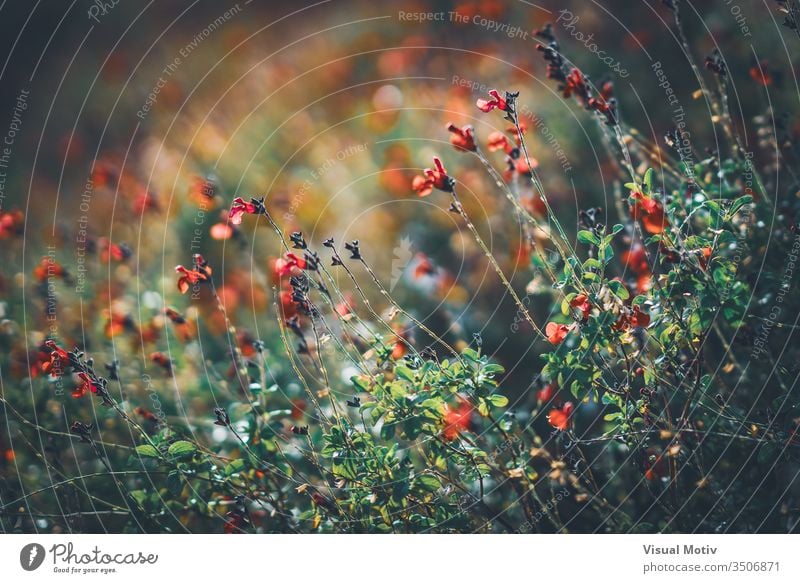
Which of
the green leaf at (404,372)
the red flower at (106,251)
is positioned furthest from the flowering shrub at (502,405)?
the red flower at (106,251)

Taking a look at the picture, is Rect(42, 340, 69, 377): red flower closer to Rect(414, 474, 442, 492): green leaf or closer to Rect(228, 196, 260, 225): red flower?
Rect(228, 196, 260, 225): red flower

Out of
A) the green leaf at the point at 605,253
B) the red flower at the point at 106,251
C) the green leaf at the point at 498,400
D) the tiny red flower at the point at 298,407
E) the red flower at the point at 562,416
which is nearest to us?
the green leaf at the point at 605,253

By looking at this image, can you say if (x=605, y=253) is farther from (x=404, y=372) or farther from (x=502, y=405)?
(x=404, y=372)

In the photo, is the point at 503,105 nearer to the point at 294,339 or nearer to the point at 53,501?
the point at 294,339

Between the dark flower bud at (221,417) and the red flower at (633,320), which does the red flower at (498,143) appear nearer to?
the red flower at (633,320)

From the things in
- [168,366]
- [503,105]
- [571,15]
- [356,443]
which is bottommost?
[356,443]

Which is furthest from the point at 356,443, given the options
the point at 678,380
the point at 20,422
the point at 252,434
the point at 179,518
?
the point at 20,422

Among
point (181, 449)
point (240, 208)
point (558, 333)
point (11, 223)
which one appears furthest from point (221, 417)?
point (11, 223)
